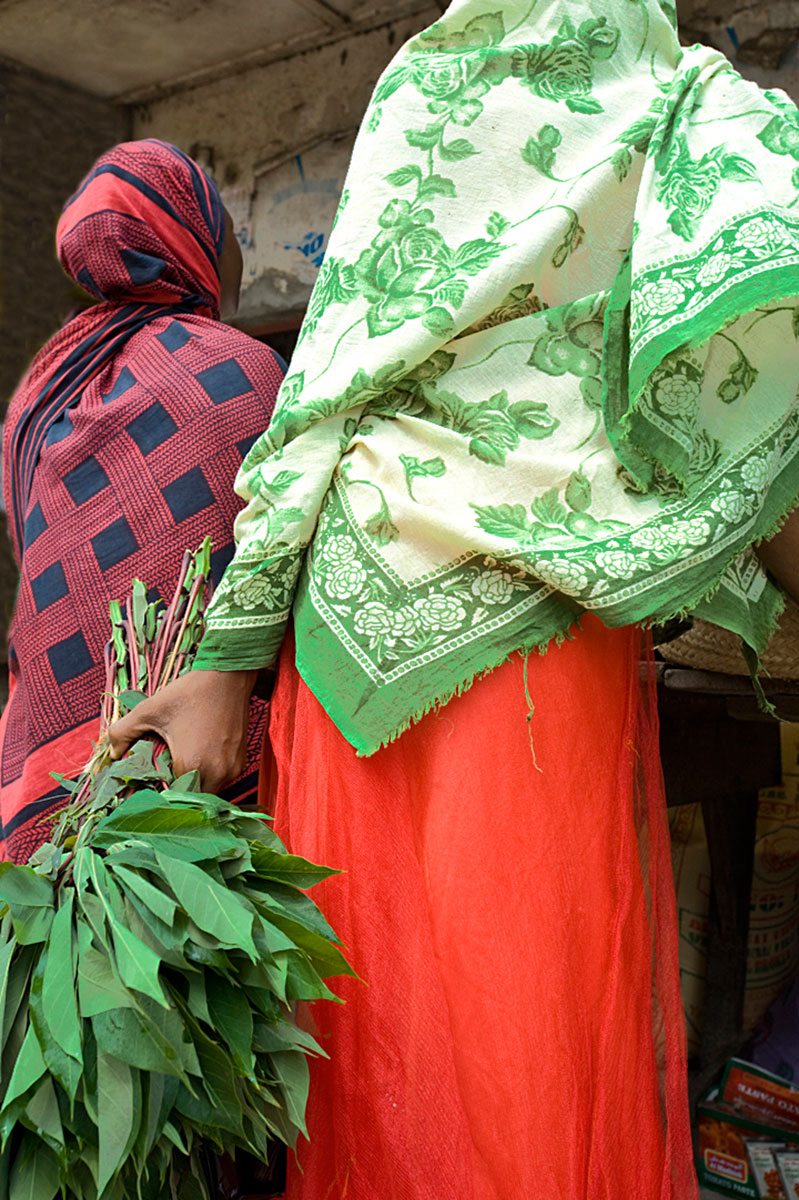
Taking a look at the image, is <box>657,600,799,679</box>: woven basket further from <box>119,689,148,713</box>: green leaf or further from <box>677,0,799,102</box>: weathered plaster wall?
<box>677,0,799,102</box>: weathered plaster wall

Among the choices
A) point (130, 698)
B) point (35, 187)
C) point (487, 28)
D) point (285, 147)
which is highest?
point (487, 28)

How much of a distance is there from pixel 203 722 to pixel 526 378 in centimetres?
51

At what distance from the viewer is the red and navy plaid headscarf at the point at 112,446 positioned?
1678 millimetres

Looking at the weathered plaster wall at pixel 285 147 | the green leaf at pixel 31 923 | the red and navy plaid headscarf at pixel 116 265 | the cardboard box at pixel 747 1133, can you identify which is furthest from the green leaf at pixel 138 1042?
the weathered plaster wall at pixel 285 147

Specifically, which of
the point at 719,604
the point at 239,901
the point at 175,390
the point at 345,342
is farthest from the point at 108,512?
the point at 719,604

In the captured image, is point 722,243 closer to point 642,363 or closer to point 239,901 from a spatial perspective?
point 642,363

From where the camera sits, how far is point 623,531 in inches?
43.8

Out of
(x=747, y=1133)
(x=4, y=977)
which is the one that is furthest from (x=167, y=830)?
(x=747, y=1133)

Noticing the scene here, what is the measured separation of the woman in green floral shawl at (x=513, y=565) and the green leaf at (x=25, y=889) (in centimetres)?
20

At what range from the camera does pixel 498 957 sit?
1102 mm

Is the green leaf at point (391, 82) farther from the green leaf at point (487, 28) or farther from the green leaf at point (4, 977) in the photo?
the green leaf at point (4, 977)

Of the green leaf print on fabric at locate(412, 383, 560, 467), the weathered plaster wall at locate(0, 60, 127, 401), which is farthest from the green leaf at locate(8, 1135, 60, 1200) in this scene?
the weathered plaster wall at locate(0, 60, 127, 401)

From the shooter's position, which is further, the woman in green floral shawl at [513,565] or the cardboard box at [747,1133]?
the cardboard box at [747,1133]

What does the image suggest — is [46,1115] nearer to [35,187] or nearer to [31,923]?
[31,923]
